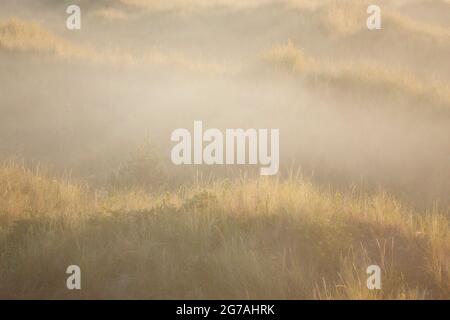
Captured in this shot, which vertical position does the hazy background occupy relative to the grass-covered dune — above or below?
above

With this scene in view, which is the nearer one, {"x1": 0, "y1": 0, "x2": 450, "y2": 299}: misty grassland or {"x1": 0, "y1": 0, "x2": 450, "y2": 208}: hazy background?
{"x1": 0, "y1": 0, "x2": 450, "y2": 299}: misty grassland

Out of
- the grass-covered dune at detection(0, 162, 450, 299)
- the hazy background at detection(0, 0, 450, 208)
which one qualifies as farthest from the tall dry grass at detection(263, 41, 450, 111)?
the grass-covered dune at detection(0, 162, 450, 299)

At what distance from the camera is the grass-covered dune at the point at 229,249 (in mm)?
6125

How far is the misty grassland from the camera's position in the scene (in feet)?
21.1

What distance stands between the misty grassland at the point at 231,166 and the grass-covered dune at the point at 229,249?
23mm

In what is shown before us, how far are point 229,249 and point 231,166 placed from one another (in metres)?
5.09

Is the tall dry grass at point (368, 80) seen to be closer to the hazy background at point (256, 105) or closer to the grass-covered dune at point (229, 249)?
the hazy background at point (256, 105)

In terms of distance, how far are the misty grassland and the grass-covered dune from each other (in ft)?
0.08

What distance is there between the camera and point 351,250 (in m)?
6.63

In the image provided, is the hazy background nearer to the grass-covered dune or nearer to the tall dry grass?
the tall dry grass

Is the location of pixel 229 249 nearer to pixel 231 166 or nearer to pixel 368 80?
pixel 231 166

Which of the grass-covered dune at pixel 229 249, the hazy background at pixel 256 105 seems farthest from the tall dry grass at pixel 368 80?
the grass-covered dune at pixel 229 249

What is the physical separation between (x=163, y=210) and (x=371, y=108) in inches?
286
